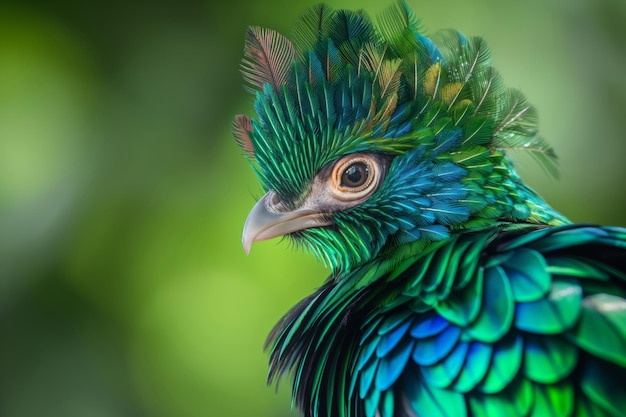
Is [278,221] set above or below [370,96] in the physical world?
below

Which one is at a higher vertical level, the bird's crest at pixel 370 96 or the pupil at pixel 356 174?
the bird's crest at pixel 370 96

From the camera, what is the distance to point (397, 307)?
5.23ft

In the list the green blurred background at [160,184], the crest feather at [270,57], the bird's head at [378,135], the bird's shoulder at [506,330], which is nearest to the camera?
the bird's shoulder at [506,330]

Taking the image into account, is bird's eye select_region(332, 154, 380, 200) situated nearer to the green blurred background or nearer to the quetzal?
the quetzal

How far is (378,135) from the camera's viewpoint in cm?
186

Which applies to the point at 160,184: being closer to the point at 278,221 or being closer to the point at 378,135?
the point at 278,221

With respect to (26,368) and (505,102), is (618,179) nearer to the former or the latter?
(505,102)

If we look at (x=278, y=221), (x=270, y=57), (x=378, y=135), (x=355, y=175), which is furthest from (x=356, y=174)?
(x=270, y=57)

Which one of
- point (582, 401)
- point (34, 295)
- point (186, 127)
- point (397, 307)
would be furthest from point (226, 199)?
point (582, 401)

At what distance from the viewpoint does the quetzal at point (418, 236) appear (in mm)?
1358

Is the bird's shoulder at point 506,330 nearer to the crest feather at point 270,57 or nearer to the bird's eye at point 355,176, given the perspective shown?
the bird's eye at point 355,176

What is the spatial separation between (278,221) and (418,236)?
1.40 ft

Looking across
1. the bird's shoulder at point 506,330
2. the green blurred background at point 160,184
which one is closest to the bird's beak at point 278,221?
the bird's shoulder at point 506,330

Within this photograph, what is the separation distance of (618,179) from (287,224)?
227cm
